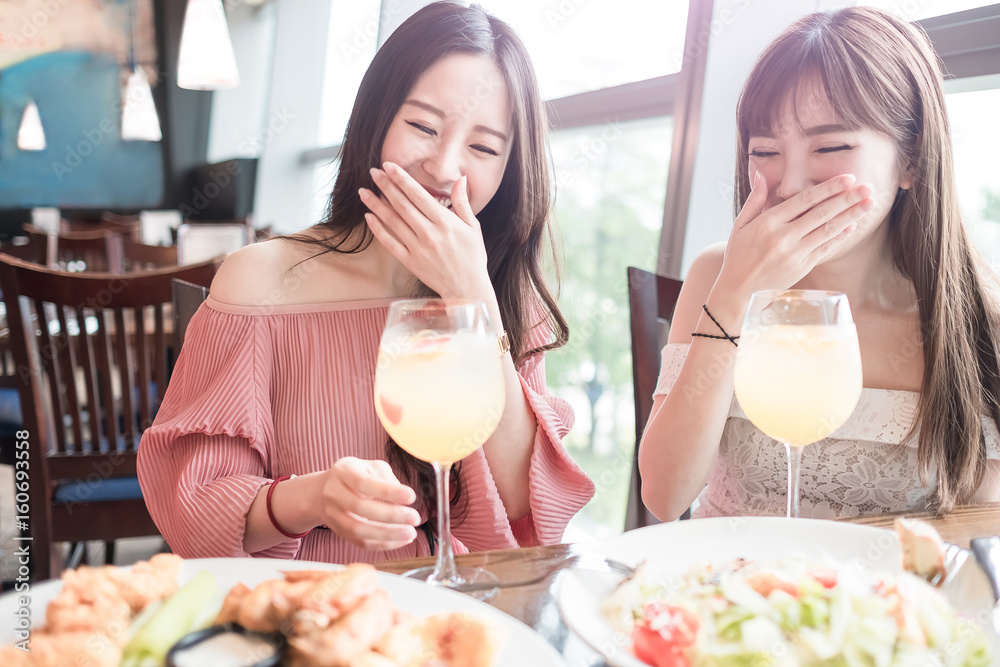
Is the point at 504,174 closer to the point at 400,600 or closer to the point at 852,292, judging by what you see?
the point at 852,292

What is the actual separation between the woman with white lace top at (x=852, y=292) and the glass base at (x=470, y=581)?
538 mm

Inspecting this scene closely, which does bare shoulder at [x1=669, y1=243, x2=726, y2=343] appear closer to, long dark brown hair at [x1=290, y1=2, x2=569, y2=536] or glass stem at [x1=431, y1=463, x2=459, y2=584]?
long dark brown hair at [x1=290, y1=2, x2=569, y2=536]

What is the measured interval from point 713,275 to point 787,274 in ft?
1.11

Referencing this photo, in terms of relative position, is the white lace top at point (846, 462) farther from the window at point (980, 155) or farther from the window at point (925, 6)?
the window at point (925, 6)

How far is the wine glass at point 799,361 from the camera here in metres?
0.82

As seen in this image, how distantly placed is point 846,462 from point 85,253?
4485mm

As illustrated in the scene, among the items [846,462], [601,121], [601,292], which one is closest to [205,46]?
[601,121]

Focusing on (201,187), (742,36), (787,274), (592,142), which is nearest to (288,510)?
(787,274)

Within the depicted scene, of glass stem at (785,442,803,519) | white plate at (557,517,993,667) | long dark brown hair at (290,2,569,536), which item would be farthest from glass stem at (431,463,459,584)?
long dark brown hair at (290,2,569,536)

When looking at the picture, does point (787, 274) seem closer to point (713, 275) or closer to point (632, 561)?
point (713, 275)

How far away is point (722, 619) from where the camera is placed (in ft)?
1.74

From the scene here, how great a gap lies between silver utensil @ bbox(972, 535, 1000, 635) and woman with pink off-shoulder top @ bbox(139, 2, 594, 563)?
0.59m

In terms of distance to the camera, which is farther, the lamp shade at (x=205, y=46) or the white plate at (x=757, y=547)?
the lamp shade at (x=205, y=46)

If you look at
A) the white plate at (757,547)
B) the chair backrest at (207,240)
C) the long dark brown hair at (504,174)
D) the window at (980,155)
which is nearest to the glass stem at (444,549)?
the white plate at (757,547)
